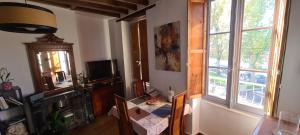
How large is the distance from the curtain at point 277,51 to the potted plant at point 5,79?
3480mm

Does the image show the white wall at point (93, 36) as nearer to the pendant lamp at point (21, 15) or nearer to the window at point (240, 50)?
the pendant lamp at point (21, 15)

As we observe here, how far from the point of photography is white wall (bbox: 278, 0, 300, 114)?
49.5 inches

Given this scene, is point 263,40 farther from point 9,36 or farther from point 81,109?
point 9,36

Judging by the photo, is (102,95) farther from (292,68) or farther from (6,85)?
(292,68)

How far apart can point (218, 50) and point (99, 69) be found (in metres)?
2.69

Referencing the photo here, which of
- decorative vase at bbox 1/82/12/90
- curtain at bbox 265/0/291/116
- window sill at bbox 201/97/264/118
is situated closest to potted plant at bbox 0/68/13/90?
decorative vase at bbox 1/82/12/90

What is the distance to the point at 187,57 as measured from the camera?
81.1 inches

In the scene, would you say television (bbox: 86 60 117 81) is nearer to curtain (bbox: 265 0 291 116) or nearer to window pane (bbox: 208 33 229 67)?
window pane (bbox: 208 33 229 67)

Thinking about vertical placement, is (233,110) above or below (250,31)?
below

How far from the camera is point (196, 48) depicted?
207 centimetres

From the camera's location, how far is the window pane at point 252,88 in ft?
5.36

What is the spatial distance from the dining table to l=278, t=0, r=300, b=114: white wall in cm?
112

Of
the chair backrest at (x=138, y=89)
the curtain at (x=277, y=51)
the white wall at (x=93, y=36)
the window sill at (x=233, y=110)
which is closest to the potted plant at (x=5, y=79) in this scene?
the white wall at (x=93, y=36)

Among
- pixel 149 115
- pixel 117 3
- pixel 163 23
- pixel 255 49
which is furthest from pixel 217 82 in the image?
pixel 117 3
